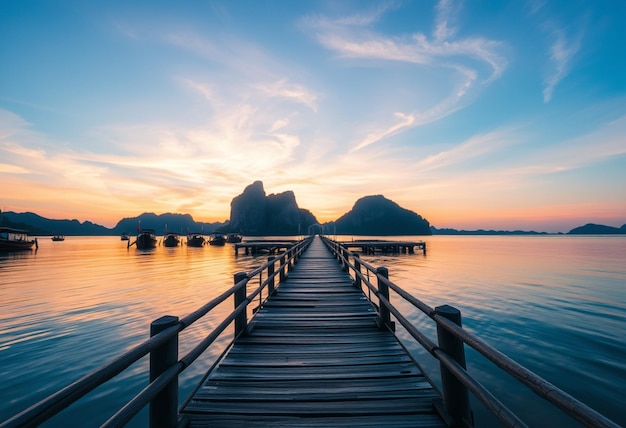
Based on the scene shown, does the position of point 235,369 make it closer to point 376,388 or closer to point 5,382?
point 376,388

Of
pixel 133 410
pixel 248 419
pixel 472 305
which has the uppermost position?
pixel 133 410

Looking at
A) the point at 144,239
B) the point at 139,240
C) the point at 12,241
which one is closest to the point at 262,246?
the point at 144,239

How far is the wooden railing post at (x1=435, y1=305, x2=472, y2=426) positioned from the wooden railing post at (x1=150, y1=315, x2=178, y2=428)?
269 centimetres

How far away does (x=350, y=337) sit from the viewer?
592 cm

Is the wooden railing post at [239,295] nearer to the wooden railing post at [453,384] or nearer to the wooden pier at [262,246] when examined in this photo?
the wooden railing post at [453,384]

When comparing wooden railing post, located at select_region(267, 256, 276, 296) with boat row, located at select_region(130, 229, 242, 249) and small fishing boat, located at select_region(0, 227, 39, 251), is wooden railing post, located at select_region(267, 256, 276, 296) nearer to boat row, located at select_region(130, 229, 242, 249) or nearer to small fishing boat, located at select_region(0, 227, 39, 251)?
small fishing boat, located at select_region(0, 227, 39, 251)

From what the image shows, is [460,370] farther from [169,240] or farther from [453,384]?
[169,240]

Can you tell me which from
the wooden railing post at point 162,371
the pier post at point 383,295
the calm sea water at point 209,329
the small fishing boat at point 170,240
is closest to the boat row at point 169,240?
the small fishing boat at point 170,240

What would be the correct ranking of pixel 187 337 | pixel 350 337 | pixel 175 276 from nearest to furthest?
1. pixel 350 337
2. pixel 187 337
3. pixel 175 276

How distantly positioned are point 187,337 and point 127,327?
3.36 meters

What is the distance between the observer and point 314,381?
4227 millimetres

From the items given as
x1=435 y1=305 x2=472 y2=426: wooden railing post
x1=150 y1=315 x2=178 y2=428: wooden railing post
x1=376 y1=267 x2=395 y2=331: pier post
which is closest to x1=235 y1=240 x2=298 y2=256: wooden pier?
x1=376 y1=267 x2=395 y2=331: pier post

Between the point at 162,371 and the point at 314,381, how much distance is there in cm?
229

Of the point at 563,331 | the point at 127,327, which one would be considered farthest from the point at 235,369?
the point at 563,331
